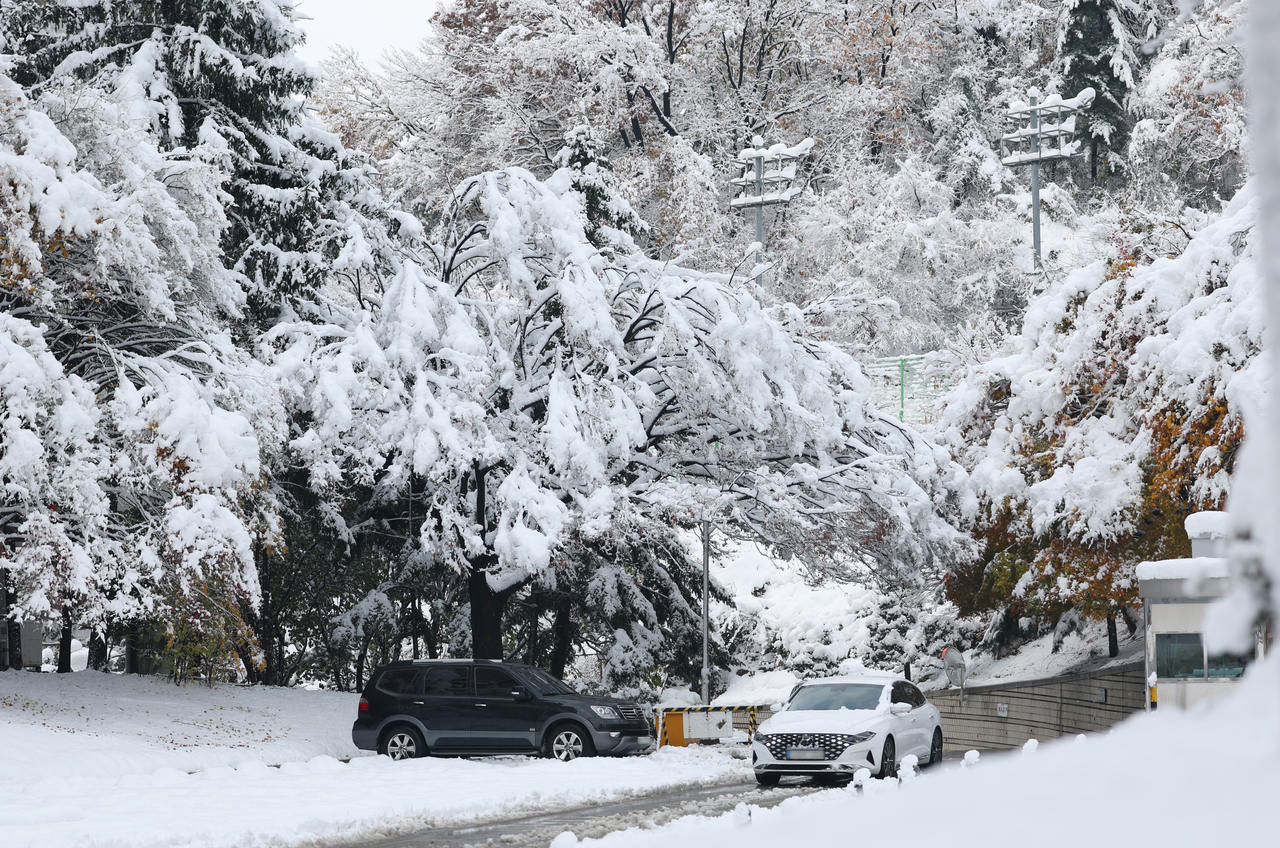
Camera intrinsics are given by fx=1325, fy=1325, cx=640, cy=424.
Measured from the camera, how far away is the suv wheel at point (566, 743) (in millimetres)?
19391

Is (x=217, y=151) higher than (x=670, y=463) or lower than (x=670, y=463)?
higher

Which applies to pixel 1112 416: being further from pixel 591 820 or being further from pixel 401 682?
pixel 591 820

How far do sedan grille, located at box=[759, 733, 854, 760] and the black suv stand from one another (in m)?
3.10

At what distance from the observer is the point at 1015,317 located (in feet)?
147

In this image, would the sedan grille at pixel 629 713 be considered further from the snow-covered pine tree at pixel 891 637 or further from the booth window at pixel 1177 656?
the snow-covered pine tree at pixel 891 637

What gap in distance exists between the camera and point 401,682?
65.7 feet

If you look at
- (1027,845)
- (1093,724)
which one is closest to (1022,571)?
(1093,724)

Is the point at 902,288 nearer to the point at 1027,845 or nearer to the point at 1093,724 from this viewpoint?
the point at 1093,724

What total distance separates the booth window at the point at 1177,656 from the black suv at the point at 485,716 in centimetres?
838

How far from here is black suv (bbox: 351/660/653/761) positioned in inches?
765

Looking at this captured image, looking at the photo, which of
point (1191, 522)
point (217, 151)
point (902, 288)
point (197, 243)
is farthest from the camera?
point (902, 288)

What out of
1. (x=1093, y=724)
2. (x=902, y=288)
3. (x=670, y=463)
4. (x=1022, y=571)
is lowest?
(x=1093, y=724)

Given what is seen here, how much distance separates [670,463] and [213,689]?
933 cm

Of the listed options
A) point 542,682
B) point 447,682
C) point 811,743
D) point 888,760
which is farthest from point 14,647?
point 888,760
